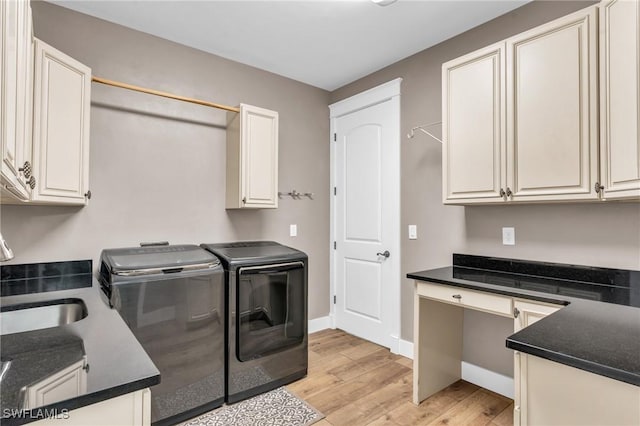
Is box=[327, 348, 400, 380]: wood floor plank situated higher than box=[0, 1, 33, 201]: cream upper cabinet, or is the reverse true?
box=[0, 1, 33, 201]: cream upper cabinet

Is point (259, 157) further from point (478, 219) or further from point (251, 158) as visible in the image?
point (478, 219)

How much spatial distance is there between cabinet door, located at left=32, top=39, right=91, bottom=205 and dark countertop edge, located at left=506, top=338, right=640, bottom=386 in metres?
2.34

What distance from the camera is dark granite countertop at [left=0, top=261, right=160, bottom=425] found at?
77 centimetres

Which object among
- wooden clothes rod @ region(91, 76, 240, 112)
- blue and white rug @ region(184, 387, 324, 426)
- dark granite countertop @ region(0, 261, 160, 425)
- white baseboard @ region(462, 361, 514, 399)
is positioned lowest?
blue and white rug @ region(184, 387, 324, 426)

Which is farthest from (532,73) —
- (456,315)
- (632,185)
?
(456,315)

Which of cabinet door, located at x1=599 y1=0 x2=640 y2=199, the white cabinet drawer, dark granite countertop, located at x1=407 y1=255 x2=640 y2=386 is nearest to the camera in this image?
dark granite countertop, located at x1=407 y1=255 x2=640 y2=386

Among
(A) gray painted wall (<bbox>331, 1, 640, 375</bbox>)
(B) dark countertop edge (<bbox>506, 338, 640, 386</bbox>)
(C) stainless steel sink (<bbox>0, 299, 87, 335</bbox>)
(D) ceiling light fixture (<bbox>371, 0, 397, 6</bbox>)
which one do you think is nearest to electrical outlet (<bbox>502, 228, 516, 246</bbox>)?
(A) gray painted wall (<bbox>331, 1, 640, 375</bbox>)

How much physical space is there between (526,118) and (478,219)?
822 mm

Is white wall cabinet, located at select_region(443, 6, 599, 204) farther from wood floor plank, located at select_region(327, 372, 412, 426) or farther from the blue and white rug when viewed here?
the blue and white rug

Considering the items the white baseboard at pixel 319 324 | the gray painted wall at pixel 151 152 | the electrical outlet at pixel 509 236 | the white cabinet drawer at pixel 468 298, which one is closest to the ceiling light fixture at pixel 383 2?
the gray painted wall at pixel 151 152

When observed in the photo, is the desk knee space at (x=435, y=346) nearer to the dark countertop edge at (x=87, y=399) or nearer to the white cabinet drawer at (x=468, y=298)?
the white cabinet drawer at (x=468, y=298)

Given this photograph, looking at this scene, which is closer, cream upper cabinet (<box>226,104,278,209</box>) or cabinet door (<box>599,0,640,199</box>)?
cabinet door (<box>599,0,640,199</box>)

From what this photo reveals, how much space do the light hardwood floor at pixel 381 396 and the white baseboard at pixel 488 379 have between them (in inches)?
1.5

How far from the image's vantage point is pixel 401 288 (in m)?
3.04
